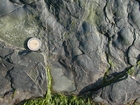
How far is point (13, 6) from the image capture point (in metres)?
4.37

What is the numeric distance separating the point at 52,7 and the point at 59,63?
3.11ft

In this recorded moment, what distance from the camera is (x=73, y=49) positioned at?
4.36m

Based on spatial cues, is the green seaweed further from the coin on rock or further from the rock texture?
the coin on rock

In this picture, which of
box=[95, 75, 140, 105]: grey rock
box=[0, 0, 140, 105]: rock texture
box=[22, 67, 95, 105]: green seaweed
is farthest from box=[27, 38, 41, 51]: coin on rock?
box=[95, 75, 140, 105]: grey rock

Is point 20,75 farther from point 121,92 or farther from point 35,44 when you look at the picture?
point 121,92

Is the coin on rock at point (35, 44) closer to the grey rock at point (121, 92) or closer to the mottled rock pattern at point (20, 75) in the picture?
the mottled rock pattern at point (20, 75)

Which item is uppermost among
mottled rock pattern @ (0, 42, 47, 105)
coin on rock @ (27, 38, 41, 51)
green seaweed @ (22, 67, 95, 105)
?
coin on rock @ (27, 38, 41, 51)

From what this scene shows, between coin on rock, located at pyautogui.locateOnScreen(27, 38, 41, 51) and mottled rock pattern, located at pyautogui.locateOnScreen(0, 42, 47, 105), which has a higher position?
coin on rock, located at pyautogui.locateOnScreen(27, 38, 41, 51)

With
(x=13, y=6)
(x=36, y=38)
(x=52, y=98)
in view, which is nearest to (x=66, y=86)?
(x=52, y=98)

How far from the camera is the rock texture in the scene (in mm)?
4270

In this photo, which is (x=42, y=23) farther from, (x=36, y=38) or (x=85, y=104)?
(x=85, y=104)

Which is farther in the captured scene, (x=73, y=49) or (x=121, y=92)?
(x=73, y=49)

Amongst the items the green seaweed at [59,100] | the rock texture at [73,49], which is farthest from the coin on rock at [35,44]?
the green seaweed at [59,100]

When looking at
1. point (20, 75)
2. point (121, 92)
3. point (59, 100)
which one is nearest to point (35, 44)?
point (20, 75)
